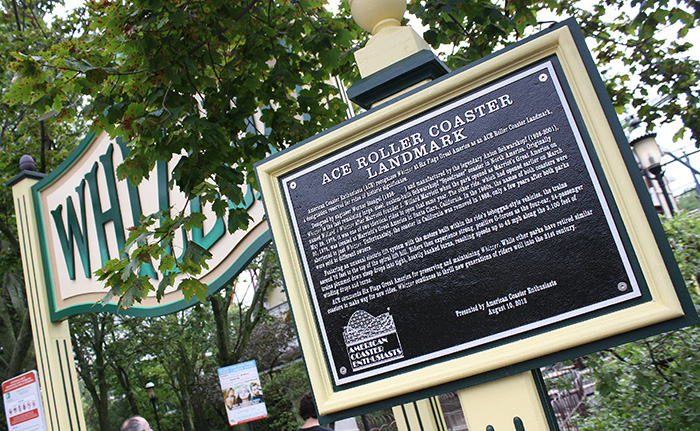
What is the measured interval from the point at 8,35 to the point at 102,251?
5874mm

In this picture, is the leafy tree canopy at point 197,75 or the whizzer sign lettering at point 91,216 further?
the whizzer sign lettering at point 91,216

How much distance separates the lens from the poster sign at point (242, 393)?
7.64 m

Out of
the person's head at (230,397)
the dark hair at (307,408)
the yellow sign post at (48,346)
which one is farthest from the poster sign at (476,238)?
the yellow sign post at (48,346)

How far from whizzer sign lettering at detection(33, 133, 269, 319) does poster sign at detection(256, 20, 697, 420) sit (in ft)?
12.8

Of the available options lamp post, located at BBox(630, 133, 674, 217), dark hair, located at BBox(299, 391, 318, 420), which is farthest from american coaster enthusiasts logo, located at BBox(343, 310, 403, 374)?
lamp post, located at BBox(630, 133, 674, 217)

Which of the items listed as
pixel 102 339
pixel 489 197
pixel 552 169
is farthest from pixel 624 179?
pixel 102 339

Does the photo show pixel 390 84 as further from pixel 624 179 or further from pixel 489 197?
pixel 624 179

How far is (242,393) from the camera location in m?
7.75

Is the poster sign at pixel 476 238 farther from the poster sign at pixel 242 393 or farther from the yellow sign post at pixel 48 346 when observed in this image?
the yellow sign post at pixel 48 346

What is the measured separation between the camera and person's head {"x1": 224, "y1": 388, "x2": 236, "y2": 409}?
7664mm

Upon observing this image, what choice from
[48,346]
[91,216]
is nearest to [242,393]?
[48,346]

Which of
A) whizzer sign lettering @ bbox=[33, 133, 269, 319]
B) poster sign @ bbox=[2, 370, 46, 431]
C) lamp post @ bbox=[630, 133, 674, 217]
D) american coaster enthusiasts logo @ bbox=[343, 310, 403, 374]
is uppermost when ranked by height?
whizzer sign lettering @ bbox=[33, 133, 269, 319]

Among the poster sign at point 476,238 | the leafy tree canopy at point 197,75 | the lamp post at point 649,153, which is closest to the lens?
the poster sign at point 476,238

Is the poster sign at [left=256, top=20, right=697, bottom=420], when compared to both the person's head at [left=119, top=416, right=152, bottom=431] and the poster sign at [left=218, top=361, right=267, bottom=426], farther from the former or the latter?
the poster sign at [left=218, top=361, right=267, bottom=426]
